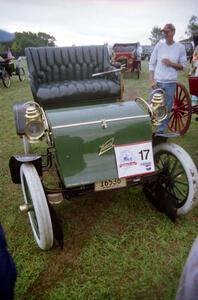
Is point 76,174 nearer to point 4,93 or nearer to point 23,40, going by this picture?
point 4,93

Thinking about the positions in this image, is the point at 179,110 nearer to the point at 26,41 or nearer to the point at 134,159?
the point at 134,159

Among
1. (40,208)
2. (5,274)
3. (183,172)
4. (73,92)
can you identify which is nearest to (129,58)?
(73,92)

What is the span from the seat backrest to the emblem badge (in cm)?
326

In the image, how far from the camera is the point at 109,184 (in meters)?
2.61

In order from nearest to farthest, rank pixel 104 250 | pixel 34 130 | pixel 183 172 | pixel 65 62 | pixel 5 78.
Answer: pixel 104 250
pixel 34 130
pixel 183 172
pixel 65 62
pixel 5 78

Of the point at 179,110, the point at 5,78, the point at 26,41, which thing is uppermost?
the point at 26,41

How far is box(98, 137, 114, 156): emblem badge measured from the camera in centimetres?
263

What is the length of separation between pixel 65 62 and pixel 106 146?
Result: 11.9 feet

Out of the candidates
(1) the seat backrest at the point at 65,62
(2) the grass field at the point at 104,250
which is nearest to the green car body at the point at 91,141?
(2) the grass field at the point at 104,250

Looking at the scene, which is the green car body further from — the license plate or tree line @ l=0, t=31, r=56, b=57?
tree line @ l=0, t=31, r=56, b=57

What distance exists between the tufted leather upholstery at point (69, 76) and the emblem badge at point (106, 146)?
2.42 meters

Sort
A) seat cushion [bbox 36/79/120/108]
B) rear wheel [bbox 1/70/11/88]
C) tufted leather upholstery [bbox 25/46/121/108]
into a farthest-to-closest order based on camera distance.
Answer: rear wheel [bbox 1/70/11/88] → tufted leather upholstery [bbox 25/46/121/108] → seat cushion [bbox 36/79/120/108]

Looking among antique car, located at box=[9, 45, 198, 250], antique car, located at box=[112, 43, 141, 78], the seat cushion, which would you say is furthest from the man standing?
antique car, located at box=[112, 43, 141, 78]

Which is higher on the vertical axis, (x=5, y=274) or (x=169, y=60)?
(x=169, y=60)
